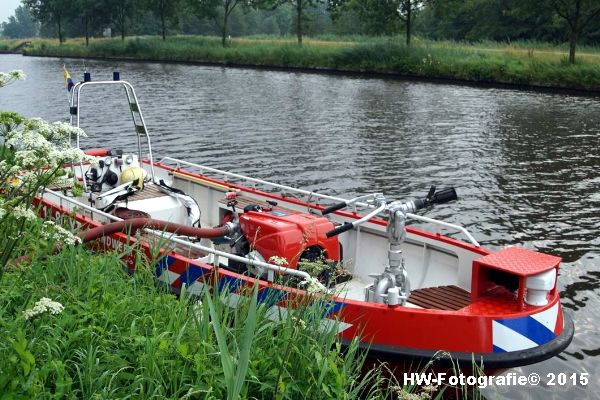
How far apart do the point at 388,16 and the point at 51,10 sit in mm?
49340

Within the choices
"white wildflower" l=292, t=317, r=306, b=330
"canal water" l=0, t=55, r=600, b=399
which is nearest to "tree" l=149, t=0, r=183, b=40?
"canal water" l=0, t=55, r=600, b=399

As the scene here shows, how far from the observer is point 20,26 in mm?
174250

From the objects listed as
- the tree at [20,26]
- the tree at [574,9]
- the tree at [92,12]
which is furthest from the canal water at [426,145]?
the tree at [20,26]

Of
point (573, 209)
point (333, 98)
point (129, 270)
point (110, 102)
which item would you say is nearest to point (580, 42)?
point (333, 98)

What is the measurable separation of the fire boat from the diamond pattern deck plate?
0.4 inches

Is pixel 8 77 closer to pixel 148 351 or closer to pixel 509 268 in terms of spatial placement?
pixel 148 351

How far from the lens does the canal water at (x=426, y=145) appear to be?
10.9 meters

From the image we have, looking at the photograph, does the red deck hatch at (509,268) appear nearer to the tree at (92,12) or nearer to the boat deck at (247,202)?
the boat deck at (247,202)

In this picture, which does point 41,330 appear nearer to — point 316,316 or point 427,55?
point 316,316

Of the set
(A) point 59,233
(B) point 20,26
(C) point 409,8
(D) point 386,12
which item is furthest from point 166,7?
(B) point 20,26

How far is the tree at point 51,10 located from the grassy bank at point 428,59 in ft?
94.3

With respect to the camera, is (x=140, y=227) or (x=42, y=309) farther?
(x=140, y=227)

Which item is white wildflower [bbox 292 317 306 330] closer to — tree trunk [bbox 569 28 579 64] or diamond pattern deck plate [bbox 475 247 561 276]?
diamond pattern deck plate [bbox 475 247 561 276]

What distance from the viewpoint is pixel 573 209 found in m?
12.8
